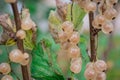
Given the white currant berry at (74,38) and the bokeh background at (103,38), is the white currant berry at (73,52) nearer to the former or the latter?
the white currant berry at (74,38)

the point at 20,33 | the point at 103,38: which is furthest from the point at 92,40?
the point at 103,38

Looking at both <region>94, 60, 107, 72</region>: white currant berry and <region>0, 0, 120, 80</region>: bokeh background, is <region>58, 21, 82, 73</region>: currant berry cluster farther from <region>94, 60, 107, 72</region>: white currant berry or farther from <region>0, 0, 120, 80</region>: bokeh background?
<region>0, 0, 120, 80</region>: bokeh background

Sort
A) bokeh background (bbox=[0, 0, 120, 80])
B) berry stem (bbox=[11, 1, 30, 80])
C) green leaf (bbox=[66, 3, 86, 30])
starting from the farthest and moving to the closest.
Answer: bokeh background (bbox=[0, 0, 120, 80])
green leaf (bbox=[66, 3, 86, 30])
berry stem (bbox=[11, 1, 30, 80])

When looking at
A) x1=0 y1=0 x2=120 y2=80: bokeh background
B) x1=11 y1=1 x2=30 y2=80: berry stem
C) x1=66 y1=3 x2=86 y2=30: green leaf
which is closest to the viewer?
x1=11 y1=1 x2=30 y2=80: berry stem

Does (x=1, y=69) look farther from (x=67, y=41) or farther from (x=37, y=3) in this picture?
(x=37, y=3)

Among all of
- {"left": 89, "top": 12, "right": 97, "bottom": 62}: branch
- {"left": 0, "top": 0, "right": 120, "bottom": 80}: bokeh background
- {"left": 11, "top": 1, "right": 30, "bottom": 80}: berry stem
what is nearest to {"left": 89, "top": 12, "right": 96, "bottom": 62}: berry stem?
{"left": 89, "top": 12, "right": 97, "bottom": 62}: branch

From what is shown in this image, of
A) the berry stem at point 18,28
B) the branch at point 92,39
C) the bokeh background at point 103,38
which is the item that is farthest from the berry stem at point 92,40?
the bokeh background at point 103,38
